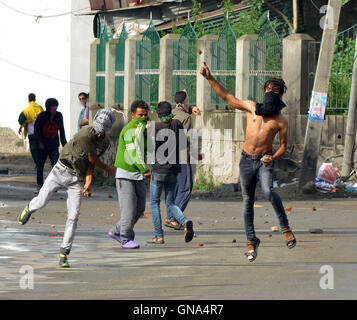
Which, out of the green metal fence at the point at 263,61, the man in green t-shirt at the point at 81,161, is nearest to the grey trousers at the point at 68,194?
the man in green t-shirt at the point at 81,161

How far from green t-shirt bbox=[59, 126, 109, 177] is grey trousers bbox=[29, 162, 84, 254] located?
0.11 m

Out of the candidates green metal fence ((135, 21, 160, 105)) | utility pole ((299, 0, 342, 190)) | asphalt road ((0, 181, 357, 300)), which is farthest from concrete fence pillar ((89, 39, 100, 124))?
asphalt road ((0, 181, 357, 300))

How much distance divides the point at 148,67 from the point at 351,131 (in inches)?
190

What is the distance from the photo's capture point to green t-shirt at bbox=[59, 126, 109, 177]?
10.1 meters

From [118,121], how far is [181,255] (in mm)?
11074

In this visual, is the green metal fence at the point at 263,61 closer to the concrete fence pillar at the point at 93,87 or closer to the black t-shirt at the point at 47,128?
the black t-shirt at the point at 47,128

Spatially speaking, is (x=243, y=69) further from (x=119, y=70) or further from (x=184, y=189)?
(x=184, y=189)

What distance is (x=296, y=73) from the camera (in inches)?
739

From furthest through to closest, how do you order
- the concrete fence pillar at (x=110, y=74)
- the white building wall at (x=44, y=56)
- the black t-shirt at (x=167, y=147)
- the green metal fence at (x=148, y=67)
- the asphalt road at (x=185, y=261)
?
the white building wall at (x=44, y=56), the concrete fence pillar at (x=110, y=74), the green metal fence at (x=148, y=67), the black t-shirt at (x=167, y=147), the asphalt road at (x=185, y=261)

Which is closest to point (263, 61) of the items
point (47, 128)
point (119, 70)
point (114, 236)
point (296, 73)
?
point (296, 73)

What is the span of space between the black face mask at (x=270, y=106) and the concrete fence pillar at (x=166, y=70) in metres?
9.92

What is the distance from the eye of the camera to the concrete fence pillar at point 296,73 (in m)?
18.8

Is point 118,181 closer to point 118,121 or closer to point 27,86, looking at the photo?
point 118,121

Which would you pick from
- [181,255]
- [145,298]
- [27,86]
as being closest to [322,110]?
[181,255]
